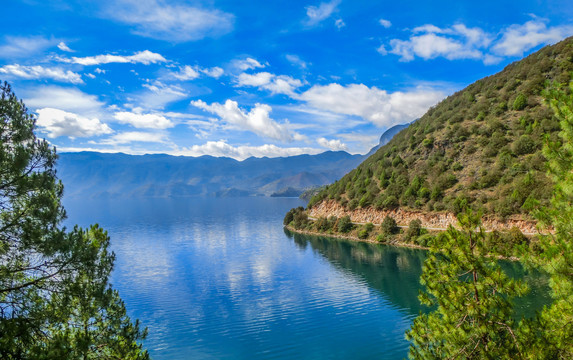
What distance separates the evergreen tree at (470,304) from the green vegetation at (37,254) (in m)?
12.6

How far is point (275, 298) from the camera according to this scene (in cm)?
3959

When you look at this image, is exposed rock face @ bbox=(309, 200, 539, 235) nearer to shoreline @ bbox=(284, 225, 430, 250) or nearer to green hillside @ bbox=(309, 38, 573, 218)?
green hillside @ bbox=(309, 38, 573, 218)

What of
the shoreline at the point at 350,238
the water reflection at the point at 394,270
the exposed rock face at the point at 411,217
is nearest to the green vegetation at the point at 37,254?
the water reflection at the point at 394,270

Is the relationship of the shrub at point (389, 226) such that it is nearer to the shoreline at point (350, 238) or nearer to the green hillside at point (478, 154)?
the shoreline at point (350, 238)

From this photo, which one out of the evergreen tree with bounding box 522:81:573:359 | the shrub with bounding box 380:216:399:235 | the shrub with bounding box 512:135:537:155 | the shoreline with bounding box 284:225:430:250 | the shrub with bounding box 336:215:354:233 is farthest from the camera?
the shrub with bounding box 336:215:354:233

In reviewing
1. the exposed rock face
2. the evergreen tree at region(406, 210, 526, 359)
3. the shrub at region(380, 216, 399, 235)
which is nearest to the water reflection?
the shrub at region(380, 216, 399, 235)

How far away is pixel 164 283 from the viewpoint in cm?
4694

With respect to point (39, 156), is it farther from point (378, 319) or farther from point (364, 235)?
point (364, 235)

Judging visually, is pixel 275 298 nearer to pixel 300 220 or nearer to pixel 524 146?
pixel 524 146

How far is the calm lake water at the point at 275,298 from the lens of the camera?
89.4 feet

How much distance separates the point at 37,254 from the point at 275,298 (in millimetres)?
32365

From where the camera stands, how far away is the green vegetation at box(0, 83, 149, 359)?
980 cm

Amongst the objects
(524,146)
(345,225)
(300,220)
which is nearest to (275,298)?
(345,225)

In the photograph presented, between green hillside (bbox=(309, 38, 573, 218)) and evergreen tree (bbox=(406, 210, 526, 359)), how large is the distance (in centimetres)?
4935
